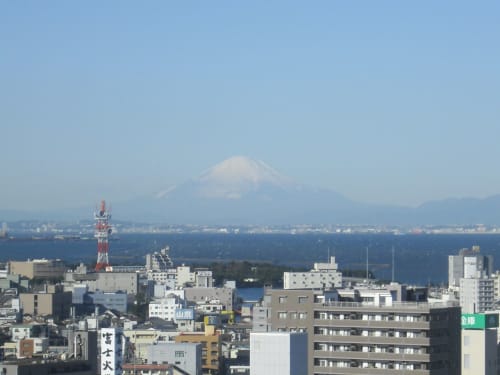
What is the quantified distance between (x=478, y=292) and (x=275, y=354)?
1014 inches

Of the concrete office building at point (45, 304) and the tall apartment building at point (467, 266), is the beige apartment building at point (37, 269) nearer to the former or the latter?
the tall apartment building at point (467, 266)

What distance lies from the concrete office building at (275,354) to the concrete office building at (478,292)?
76.1 ft

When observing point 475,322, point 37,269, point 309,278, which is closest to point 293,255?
point 37,269

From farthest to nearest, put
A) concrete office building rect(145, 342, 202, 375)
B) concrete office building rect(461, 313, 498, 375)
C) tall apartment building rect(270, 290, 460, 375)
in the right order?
concrete office building rect(145, 342, 202, 375)
concrete office building rect(461, 313, 498, 375)
tall apartment building rect(270, 290, 460, 375)

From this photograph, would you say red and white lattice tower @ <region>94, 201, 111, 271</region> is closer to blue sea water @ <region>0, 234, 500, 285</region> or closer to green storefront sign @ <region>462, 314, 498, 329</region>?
blue sea water @ <region>0, 234, 500, 285</region>

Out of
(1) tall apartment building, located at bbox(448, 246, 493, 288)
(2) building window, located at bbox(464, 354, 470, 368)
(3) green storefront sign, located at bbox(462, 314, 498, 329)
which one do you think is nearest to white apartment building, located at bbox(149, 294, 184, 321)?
(1) tall apartment building, located at bbox(448, 246, 493, 288)

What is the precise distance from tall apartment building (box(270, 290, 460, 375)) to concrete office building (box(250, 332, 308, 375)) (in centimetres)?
209

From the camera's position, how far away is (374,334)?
1769 cm

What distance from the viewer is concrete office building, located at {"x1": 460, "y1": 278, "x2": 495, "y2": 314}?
38625 millimetres

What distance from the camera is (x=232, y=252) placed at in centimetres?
9512

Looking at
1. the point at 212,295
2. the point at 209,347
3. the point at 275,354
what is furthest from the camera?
the point at 212,295

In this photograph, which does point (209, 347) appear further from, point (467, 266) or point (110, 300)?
point (467, 266)

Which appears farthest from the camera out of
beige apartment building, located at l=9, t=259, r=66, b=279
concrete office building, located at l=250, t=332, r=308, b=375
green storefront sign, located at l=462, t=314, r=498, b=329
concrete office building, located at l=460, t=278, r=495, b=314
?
beige apartment building, located at l=9, t=259, r=66, b=279

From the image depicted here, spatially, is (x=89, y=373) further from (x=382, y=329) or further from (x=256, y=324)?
(x=256, y=324)
